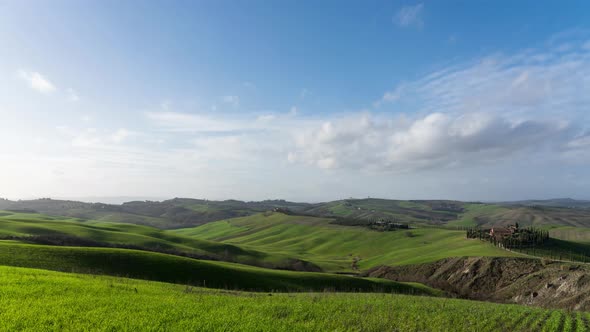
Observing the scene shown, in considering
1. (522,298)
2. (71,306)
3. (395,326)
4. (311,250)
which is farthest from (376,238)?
(71,306)

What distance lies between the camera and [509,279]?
65.7 m

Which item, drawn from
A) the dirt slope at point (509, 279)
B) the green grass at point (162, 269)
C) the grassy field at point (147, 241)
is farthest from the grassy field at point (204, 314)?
the grassy field at point (147, 241)

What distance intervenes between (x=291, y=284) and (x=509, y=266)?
47.4 metres

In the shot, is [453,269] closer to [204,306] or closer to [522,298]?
[522,298]

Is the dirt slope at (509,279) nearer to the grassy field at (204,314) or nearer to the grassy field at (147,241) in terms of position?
the grassy field at (204,314)

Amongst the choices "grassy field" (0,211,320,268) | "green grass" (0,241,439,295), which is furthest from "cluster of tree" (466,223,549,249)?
"grassy field" (0,211,320,268)

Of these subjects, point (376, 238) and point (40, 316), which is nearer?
point (40, 316)

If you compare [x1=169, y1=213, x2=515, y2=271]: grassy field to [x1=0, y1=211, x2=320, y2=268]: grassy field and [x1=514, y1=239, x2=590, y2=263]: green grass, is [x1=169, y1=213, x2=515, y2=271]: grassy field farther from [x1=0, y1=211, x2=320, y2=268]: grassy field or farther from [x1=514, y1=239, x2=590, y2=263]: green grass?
[x1=0, y1=211, x2=320, y2=268]: grassy field

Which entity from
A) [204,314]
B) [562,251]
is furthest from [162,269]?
[562,251]

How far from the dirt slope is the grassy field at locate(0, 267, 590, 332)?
79.7ft

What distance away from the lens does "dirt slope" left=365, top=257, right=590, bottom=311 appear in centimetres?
5019

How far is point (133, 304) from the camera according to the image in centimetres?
2153

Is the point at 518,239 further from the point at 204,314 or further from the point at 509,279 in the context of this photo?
the point at 204,314

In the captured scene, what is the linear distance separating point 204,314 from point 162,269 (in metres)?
34.6
